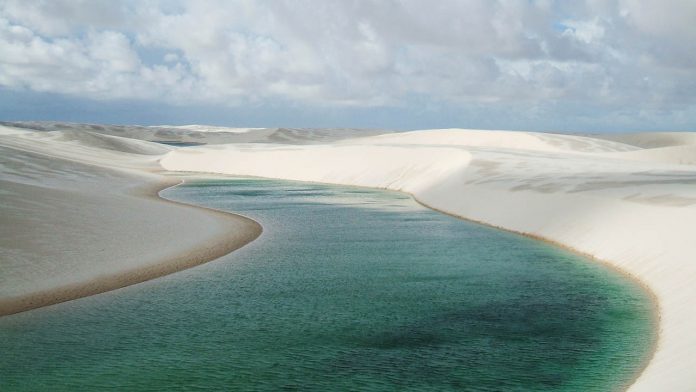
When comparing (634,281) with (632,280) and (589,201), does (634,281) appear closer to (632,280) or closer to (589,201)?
A: (632,280)

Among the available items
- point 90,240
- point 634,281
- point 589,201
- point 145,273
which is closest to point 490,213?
point 589,201

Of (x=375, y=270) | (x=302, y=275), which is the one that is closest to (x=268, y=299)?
(x=302, y=275)

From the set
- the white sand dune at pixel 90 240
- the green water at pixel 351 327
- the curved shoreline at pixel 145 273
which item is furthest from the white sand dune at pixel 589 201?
the white sand dune at pixel 90 240

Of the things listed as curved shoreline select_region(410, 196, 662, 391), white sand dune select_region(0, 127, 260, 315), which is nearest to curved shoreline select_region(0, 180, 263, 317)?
white sand dune select_region(0, 127, 260, 315)

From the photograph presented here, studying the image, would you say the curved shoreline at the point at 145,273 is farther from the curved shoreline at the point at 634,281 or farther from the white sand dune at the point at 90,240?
the curved shoreline at the point at 634,281

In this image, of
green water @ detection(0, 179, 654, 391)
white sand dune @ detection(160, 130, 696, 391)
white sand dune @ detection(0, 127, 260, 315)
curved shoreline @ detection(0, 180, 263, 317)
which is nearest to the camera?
green water @ detection(0, 179, 654, 391)

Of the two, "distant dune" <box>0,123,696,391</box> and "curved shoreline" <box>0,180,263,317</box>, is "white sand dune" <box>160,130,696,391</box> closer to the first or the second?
Result: "distant dune" <box>0,123,696,391</box>
